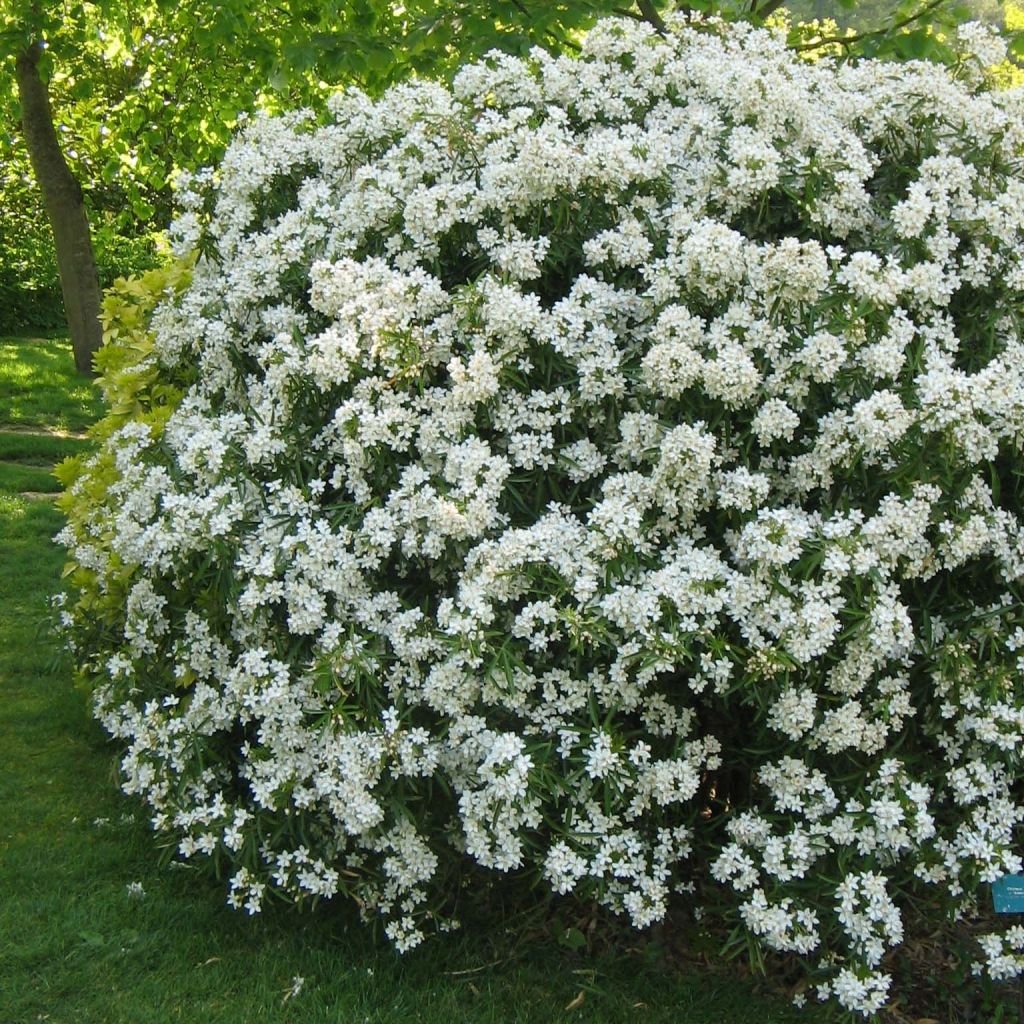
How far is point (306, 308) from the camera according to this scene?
173 inches

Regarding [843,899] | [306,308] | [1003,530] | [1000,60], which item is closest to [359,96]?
[306,308]

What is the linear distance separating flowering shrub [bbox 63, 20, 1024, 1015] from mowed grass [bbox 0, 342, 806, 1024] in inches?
7.5

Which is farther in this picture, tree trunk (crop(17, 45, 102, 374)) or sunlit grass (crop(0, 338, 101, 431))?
tree trunk (crop(17, 45, 102, 374))

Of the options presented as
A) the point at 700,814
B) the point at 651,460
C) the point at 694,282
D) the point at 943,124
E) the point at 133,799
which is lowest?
the point at 133,799

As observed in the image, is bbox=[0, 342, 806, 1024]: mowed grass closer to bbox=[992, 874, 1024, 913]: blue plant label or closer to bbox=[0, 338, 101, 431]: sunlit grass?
bbox=[992, 874, 1024, 913]: blue plant label

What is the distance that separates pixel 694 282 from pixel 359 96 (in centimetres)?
189

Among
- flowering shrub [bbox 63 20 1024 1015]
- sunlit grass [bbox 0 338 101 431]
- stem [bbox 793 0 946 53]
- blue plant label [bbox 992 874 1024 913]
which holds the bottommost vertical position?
sunlit grass [bbox 0 338 101 431]

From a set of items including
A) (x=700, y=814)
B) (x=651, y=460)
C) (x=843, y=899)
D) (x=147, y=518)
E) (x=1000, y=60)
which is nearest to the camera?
(x=843, y=899)

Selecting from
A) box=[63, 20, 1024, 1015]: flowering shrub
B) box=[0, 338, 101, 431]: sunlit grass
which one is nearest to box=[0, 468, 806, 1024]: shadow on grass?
box=[63, 20, 1024, 1015]: flowering shrub

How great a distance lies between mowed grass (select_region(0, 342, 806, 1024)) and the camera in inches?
144

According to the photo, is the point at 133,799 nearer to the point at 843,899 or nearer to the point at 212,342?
the point at 212,342

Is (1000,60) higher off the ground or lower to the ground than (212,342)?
higher

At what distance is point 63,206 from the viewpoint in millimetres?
12961

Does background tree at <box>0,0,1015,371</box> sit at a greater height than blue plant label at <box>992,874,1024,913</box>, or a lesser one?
greater
